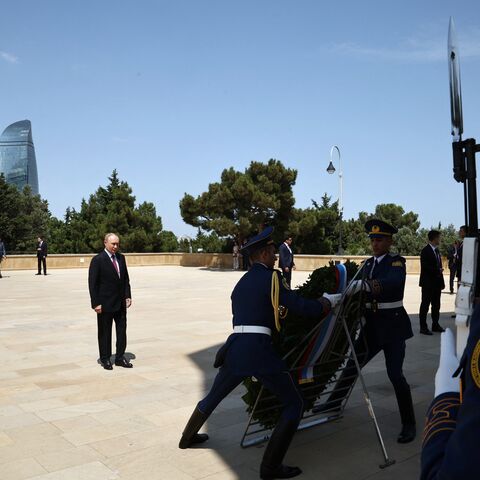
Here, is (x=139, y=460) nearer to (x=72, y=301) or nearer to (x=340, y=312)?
(x=340, y=312)

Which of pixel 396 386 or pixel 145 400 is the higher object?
pixel 396 386

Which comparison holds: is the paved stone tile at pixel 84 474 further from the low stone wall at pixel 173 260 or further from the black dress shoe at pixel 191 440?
the low stone wall at pixel 173 260

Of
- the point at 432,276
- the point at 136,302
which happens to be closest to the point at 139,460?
the point at 432,276

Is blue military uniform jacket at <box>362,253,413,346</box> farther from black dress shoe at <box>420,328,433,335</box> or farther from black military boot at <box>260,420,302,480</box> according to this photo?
black dress shoe at <box>420,328,433,335</box>

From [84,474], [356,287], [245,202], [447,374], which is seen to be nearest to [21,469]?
[84,474]

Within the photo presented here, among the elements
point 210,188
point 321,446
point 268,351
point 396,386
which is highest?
point 210,188

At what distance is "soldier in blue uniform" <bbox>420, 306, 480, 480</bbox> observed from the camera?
119cm

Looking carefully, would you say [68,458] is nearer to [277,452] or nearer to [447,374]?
[277,452]

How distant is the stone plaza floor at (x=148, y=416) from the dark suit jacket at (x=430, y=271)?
934 millimetres

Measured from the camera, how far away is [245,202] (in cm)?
3172

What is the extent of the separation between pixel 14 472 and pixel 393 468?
2.69 meters

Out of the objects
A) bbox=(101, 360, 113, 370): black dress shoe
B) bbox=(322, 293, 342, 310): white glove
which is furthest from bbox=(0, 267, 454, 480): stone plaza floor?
bbox=(322, 293, 342, 310): white glove

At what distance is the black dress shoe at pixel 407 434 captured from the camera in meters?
4.29

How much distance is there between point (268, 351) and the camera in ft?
11.9
